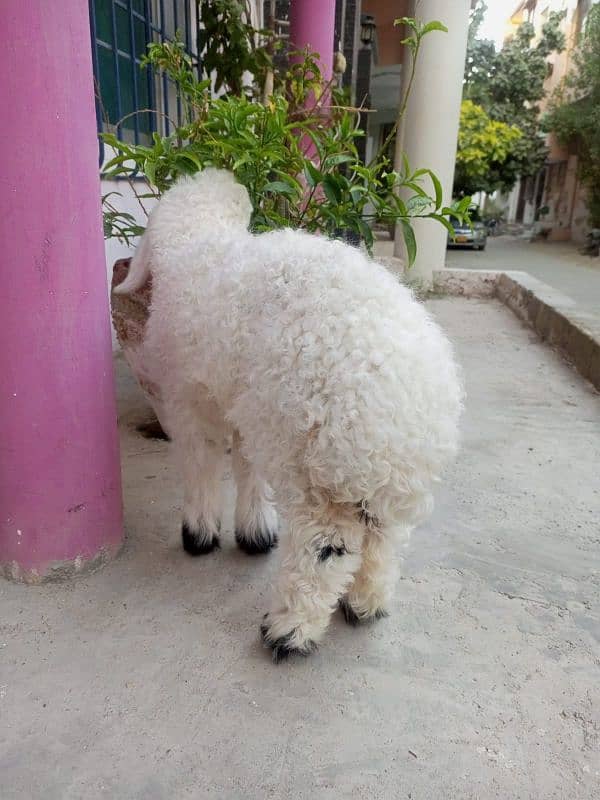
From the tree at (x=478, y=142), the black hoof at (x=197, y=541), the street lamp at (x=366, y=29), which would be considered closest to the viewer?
the black hoof at (x=197, y=541)

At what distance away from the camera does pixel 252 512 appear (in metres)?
2.50

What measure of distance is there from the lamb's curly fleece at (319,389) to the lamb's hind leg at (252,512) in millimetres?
337

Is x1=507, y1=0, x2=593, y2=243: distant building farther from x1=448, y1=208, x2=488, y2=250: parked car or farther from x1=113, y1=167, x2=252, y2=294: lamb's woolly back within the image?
x1=113, y1=167, x2=252, y2=294: lamb's woolly back

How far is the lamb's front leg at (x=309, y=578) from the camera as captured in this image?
1793 mm

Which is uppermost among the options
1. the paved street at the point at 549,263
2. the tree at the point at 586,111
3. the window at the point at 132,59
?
the tree at the point at 586,111

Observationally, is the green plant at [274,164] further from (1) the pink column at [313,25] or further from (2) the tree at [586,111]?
(2) the tree at [586,111]

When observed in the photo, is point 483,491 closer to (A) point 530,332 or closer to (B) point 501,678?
(B) point 501,678

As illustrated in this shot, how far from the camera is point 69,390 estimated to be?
7.06ft

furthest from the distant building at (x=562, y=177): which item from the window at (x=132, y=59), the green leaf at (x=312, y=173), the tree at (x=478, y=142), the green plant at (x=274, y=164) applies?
the green leaf at (x=312, y=173)

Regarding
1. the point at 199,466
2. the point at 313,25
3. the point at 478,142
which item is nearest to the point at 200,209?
the point at 199,466

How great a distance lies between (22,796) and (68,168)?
1.71 meters

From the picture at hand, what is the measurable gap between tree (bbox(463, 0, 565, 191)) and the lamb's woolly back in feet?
69.2

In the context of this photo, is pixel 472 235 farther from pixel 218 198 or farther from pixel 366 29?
pixel 218 198

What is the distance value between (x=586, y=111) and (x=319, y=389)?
65.9 feet
